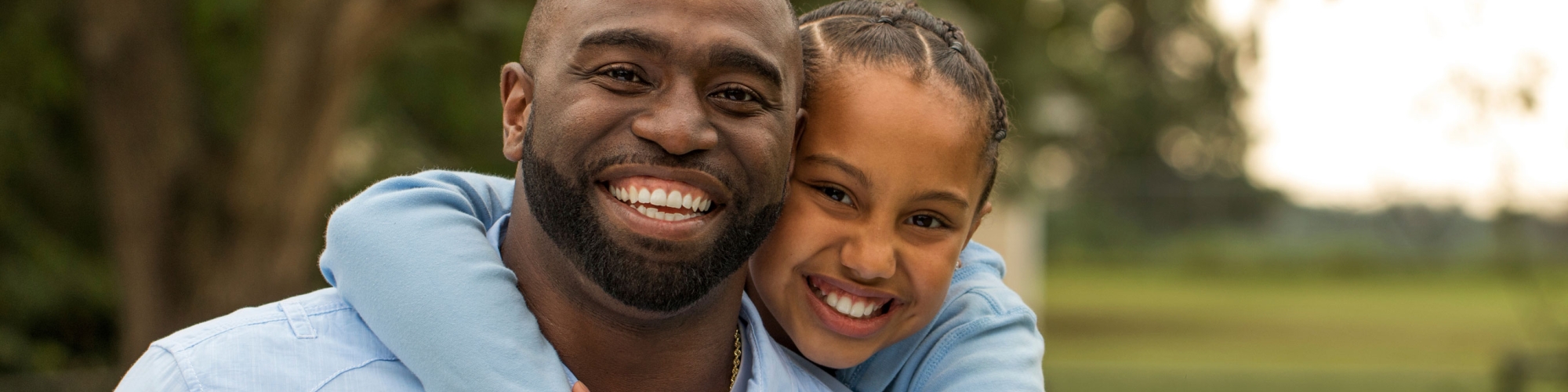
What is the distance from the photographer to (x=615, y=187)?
216 cm

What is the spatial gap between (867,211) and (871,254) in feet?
0.27

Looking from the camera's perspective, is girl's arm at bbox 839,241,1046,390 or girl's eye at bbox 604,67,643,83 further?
girl's arm at bbox 839,241,1046,390

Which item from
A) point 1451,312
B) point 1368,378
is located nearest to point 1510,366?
point 1368,378

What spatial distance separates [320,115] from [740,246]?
5287 millimetres

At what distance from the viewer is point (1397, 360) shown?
53.1ft

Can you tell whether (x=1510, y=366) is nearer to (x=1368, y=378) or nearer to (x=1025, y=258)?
(x=1368, y=378)

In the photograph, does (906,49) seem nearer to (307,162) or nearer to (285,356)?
(285,356)

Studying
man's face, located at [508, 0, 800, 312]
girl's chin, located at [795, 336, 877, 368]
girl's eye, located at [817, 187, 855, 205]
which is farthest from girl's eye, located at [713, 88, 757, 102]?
girl's chin, located at [795, 336, 877, 368]

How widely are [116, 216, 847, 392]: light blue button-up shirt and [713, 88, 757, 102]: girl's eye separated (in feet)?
1.58

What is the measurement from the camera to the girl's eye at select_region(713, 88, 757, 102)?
2.20m

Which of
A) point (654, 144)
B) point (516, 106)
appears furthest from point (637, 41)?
point (516, 106)

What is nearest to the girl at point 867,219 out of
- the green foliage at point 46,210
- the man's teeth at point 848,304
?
the man's teeth at point 848,304

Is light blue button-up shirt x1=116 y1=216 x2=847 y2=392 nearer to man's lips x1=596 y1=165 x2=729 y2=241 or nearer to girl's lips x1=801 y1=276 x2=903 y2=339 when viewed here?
man's lips x1=596 y1=165 x2=729 y2=241

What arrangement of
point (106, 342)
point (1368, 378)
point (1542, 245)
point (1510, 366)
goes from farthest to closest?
point (1542, 245), point (1368, 378), point (106, 342), point (1510, 366)
